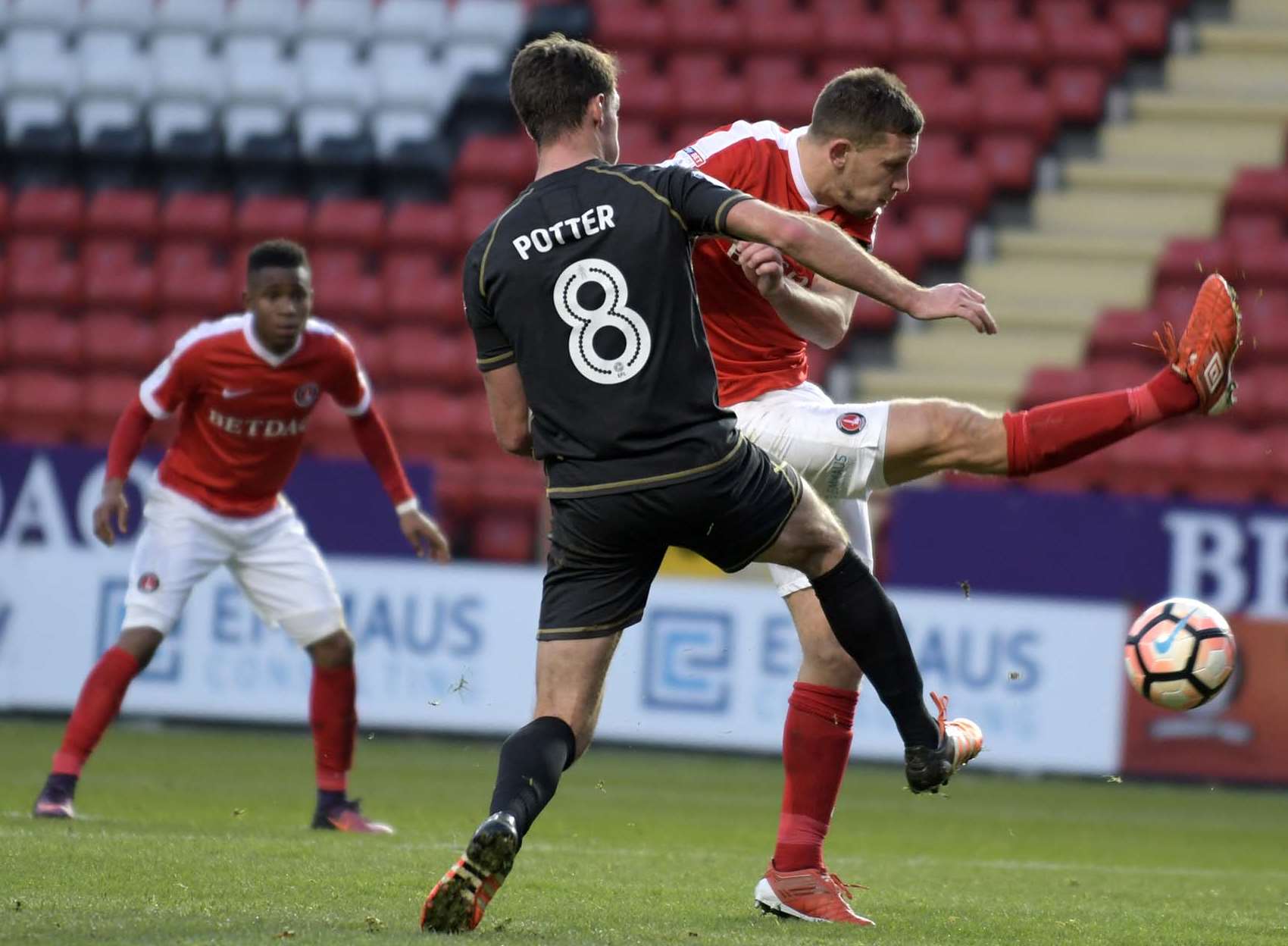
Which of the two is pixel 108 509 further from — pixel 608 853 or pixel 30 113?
pixel 30 113

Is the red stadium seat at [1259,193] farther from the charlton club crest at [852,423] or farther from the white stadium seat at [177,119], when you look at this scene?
the charlton club crest at [852,423]

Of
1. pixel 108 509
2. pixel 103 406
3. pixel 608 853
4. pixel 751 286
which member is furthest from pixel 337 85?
pixel 751 286

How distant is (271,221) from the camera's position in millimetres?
14820

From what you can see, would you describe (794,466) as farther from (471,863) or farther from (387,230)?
(387,230)

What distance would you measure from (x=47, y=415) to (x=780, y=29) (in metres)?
6.36

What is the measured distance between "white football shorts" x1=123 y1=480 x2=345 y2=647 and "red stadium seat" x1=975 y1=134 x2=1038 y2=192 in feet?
27.6

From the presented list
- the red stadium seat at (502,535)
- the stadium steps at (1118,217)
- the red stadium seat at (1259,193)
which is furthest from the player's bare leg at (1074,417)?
the red stadium seat at (1259,193)

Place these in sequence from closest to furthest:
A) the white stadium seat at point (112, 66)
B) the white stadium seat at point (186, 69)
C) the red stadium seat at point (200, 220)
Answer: the red stadium seat at point (200, 220)
the white stadium seat at point (186, 69)
the white stadium seat at point (112, 66)

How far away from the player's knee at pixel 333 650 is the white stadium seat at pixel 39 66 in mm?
10143

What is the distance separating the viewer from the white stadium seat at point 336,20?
16.0 m

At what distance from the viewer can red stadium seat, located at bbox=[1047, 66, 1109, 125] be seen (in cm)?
1464

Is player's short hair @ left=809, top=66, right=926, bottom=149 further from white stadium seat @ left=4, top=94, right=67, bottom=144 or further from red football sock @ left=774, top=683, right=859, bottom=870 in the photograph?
white stadium seat @ left=4, top=94, right=67, bottom=144

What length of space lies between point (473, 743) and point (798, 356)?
6372 mm

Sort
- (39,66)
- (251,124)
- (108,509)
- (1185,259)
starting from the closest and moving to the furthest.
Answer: (108,509) → (1185,259) → (251,124) → (39,66)
